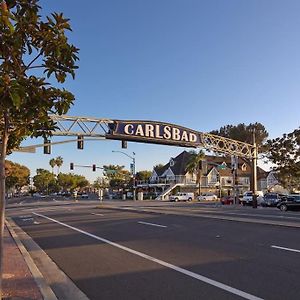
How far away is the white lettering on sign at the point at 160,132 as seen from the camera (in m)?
46.4

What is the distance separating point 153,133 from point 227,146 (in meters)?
16.7

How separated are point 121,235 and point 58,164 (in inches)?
6523

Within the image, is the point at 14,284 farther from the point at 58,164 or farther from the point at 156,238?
the point at 58,164

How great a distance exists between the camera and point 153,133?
47.8 meters

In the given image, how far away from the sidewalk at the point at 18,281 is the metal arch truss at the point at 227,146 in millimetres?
44625

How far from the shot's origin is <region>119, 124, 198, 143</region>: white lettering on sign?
46438 millimetres

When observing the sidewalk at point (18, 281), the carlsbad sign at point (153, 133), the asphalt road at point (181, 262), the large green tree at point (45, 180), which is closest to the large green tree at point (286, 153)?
the carlsbad sign at point (153, 133)

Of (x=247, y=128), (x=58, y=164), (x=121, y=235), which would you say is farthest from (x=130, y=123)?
(x=58, y=164)

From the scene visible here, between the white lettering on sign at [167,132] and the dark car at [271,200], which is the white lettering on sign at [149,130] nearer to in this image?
the white lettering on sign at [167,132]

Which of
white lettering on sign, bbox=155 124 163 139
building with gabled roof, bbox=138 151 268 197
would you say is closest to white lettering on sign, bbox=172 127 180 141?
white lettering on sign, bbox=155 124 163 139

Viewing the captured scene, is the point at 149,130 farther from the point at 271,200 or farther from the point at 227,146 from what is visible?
the point at 271,200

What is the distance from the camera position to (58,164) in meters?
179

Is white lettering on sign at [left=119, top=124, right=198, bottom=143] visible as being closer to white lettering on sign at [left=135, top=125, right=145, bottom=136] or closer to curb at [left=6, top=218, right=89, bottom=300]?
white lettering on sign at [left=135, top=125, right=145, bottom=136]

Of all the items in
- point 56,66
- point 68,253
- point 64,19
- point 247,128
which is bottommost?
point 68,253
